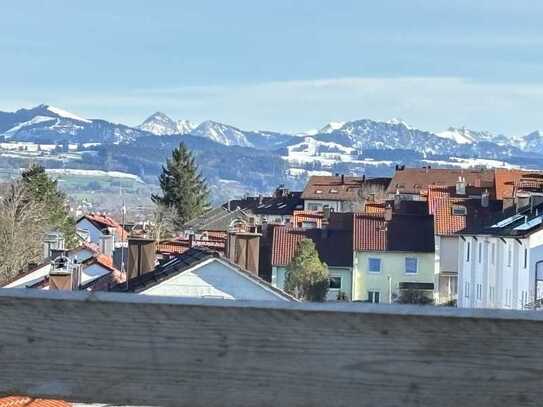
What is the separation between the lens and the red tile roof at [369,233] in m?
61.5

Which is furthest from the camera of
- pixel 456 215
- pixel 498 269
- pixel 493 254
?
pixel 456 215

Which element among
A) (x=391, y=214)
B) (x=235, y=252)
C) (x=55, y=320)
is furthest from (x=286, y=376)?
(x=391, y=214)

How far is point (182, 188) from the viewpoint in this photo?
328 ft

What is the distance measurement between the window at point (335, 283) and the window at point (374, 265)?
1719 mm

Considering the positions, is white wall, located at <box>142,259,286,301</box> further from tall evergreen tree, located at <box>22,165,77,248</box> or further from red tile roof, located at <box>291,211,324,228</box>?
red tile roof, located at <box>291,211,324,228</box>

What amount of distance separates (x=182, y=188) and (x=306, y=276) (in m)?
49.8

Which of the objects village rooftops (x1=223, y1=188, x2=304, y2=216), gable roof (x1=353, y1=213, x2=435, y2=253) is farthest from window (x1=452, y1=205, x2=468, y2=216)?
village rooftops (x1=223, y1=188, x2=304, y2=216)

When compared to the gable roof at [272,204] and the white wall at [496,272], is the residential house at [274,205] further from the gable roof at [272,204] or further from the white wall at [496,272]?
the white wall at [496,272]

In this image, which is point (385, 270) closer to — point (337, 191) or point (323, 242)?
point (323, 242)

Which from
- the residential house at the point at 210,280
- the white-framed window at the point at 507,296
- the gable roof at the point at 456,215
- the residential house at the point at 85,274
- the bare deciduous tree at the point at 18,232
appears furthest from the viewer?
the gable roof at the point at 456,215

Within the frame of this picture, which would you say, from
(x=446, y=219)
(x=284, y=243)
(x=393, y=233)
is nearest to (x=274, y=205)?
(x=393, y=233)

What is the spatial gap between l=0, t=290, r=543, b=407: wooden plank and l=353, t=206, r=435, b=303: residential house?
189 ft

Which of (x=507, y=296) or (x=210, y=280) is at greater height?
(x=210, y=280)

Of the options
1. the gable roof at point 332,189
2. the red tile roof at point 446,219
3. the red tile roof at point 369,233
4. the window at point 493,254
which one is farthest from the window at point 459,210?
the gable roof at point 332,189
